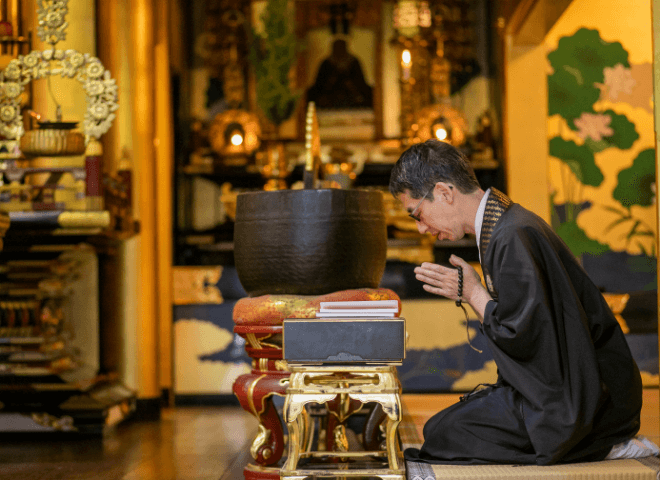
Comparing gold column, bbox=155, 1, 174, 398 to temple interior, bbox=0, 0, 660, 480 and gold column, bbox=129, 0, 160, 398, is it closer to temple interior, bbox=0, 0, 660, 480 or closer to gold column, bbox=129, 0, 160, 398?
temple interior, bbox=0, 0, 660, 480

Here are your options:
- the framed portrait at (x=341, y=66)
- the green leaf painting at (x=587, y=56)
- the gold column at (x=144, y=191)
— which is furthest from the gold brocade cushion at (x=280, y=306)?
the green leaf painting at (x=587, y=56)

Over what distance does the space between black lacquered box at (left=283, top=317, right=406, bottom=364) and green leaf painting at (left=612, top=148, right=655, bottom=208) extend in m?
3.08

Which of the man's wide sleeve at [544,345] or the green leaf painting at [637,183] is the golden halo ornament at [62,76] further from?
the green leaf painting at [637,183]

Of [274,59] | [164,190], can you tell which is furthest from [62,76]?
[274,59]

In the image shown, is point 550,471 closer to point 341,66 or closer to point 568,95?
point 568,95

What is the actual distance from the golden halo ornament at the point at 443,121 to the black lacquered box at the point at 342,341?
9.22 ft

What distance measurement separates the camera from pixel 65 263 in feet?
10.8

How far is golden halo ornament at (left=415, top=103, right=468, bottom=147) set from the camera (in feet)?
13.9

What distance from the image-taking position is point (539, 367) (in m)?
1.46

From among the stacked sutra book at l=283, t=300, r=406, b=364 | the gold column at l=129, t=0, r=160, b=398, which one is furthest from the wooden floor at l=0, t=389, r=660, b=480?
the stacked sutra book at l=283, t=300, r=406, b=364

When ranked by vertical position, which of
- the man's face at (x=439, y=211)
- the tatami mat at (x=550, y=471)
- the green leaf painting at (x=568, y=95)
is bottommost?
the tatami mat at (x=550, y=471)

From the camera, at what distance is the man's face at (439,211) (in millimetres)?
1634

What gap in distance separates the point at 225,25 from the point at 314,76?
2.12 feet

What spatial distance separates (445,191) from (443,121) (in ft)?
8.91
